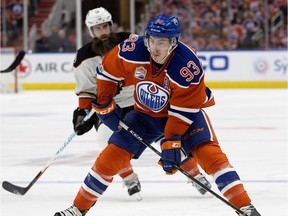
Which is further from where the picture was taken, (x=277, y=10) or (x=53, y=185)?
(x=277, y=10)

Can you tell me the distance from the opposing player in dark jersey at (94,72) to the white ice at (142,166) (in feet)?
0.33

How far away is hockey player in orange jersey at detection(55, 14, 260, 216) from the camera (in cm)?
309

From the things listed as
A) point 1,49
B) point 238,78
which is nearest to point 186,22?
point 238,78

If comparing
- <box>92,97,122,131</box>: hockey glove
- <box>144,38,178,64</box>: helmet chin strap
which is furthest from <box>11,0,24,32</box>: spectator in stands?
<box>144,38,178,64</box>: helmet chin strap

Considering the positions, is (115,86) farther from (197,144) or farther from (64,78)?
(64,78)

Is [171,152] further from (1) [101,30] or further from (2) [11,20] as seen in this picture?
(2) [11,20]

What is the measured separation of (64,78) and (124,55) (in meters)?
9.67

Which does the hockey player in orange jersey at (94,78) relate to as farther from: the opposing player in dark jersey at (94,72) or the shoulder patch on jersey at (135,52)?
the shoulder patch on jersey at (135,52)

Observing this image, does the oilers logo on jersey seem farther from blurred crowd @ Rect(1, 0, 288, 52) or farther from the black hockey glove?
blurred crowd @ Rect(1, 0, 288, 52)

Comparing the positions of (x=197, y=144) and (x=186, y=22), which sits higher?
(x=197, y=144)

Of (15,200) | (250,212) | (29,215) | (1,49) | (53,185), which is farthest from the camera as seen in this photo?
(1,49)

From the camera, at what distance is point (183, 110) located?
3.11 m

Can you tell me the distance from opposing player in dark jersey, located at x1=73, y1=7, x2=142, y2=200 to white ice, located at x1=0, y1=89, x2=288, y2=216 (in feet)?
0.33

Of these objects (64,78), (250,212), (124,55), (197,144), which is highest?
(124,55)
